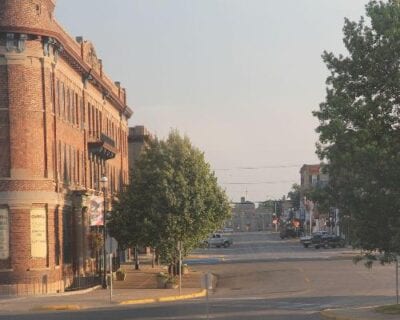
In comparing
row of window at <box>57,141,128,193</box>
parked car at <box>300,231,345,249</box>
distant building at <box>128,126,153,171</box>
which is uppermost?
distant building at <box>128,126,153,171</box>

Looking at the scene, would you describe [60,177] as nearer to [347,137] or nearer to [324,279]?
[324,279]

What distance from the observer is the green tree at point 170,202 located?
4412 cm

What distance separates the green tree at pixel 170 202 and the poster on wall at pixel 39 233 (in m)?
8.42

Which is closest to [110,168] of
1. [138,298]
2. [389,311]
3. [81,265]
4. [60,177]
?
[81,265]

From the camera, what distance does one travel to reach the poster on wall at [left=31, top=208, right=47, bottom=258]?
36.1 meters

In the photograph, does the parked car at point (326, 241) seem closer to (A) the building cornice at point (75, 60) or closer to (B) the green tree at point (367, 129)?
(A) the building cornice at point (75, 60)

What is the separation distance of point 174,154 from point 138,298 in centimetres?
1376

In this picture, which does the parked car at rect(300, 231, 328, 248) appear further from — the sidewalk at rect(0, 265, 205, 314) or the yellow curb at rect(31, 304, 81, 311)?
the yellow curb at rect(31, 304, 81, 311)

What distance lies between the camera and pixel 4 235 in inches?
1395

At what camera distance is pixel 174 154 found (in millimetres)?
45875

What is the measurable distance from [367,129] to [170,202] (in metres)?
21.8

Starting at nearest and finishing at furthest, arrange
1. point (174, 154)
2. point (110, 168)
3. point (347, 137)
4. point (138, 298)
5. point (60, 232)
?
point (347, 137), point (138, 298), point (60, 232), point (174, 154), point (110, 168)

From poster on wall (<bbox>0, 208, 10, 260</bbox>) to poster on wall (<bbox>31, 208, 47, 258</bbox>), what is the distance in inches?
43.6

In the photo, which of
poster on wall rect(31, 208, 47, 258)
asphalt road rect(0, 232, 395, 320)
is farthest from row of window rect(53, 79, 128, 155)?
asphalt road rect(0, 232, 395, 320)
